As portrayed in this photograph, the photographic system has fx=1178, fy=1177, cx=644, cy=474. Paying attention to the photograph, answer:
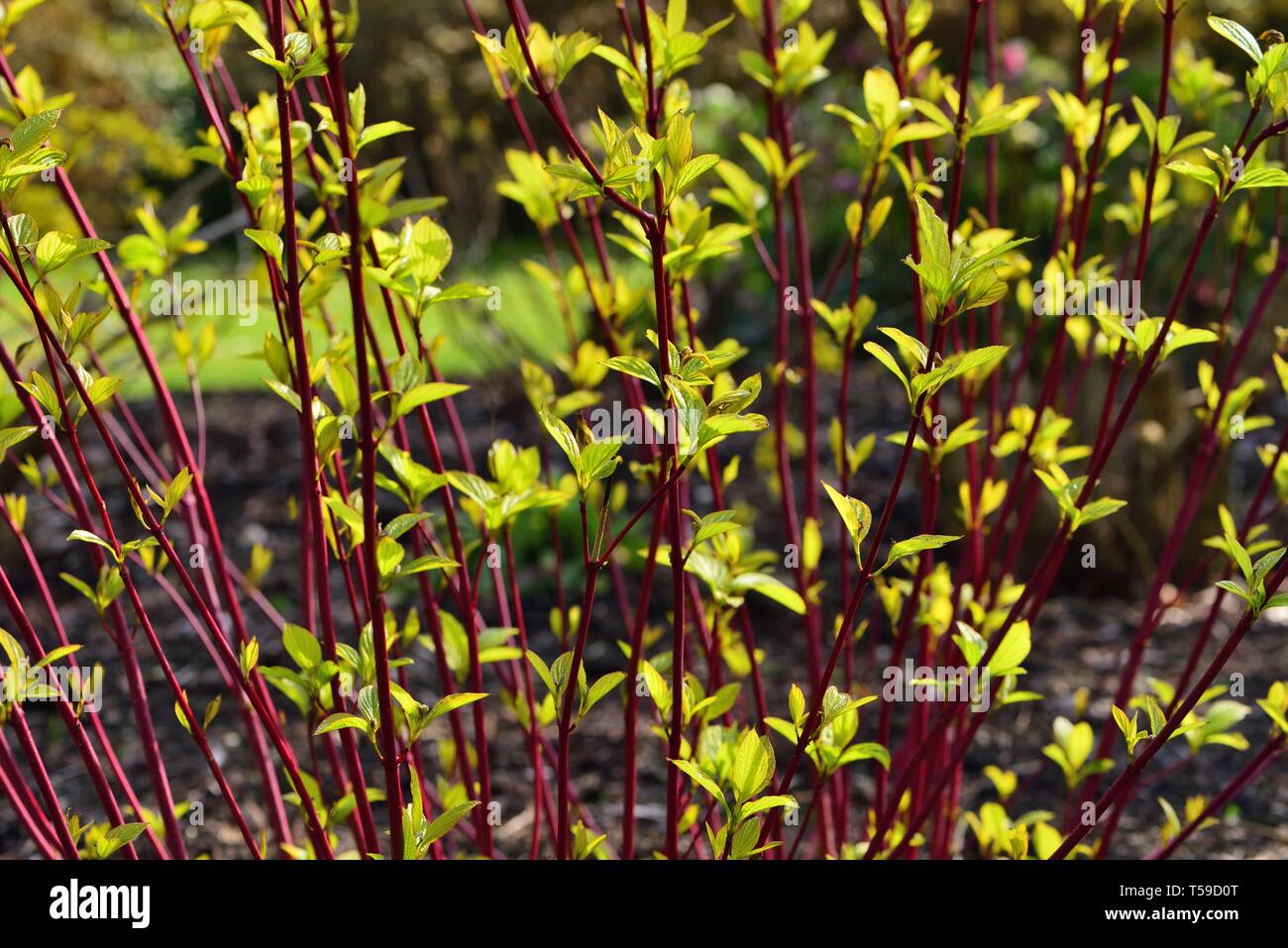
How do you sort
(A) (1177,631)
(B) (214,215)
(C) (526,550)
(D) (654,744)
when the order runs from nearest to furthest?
(D) (654,744)
(A) (1177,631)
(C) (526,550)
(B) (214,215)

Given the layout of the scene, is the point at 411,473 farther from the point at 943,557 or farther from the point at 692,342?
the point at 943,557

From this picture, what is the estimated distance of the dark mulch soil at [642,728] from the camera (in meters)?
2.44

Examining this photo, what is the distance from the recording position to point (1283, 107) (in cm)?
117

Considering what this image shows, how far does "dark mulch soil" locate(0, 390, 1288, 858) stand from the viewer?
2443 mm

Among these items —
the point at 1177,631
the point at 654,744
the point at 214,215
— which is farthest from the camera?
the point at 214,215

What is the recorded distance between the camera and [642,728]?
2.80m

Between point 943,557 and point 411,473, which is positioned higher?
point 411,473
